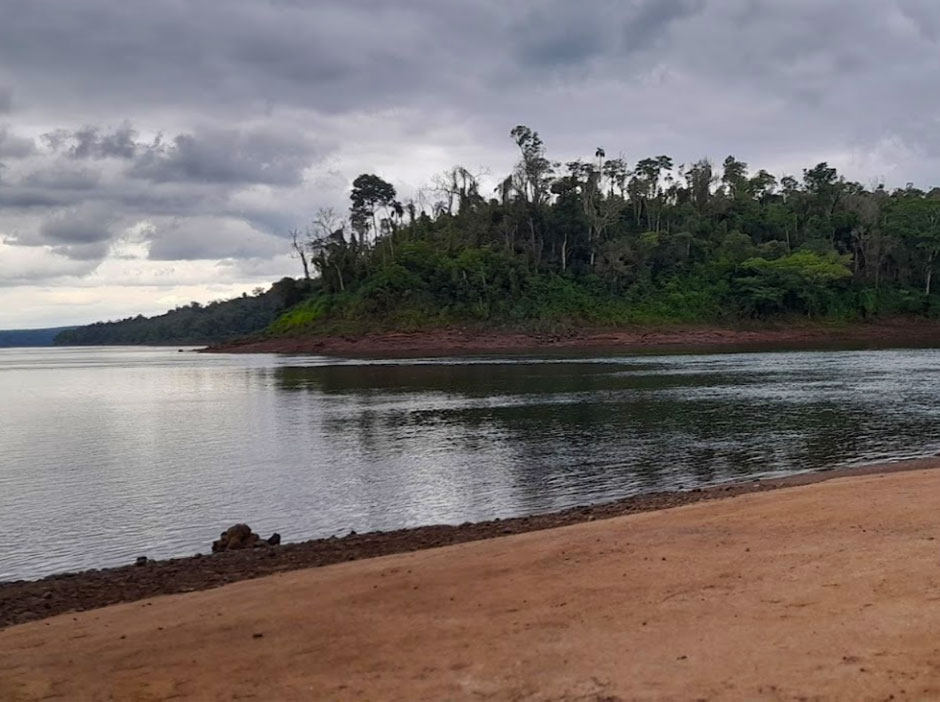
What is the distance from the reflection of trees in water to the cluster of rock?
216 inches

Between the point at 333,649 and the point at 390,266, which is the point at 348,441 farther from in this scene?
the point at 390,266

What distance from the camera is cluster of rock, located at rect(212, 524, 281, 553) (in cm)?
1342

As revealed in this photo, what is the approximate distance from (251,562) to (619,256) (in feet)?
296

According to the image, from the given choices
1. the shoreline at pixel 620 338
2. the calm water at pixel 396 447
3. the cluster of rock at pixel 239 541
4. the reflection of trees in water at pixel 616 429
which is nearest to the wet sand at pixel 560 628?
the cluster of rock at pixel 239 541

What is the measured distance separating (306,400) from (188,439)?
11828mm

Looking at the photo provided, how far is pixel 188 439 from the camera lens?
1105 inches

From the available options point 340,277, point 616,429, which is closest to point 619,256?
point 340,277

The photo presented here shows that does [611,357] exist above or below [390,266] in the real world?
below

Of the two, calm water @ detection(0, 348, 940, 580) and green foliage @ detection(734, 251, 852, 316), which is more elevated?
green foliage @ detection(734, 251, 852, 316)

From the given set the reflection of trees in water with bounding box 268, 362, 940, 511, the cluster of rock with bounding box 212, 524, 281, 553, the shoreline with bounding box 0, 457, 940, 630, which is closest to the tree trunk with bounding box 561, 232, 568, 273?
the reflection of trees in water with bounding box 268, 362, 940, 511

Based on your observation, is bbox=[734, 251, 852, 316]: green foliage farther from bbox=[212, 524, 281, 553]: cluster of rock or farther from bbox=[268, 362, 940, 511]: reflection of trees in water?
bbox=[212, 524, 281, 553]: cluster of rock

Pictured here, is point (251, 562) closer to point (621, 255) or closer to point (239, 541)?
point (239, 541)

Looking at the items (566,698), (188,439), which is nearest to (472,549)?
(566,698)

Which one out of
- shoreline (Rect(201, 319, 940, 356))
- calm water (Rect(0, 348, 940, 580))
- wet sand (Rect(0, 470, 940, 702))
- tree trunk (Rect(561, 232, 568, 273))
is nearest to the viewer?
wet sand (Rect(0, 470, 940, 702))
